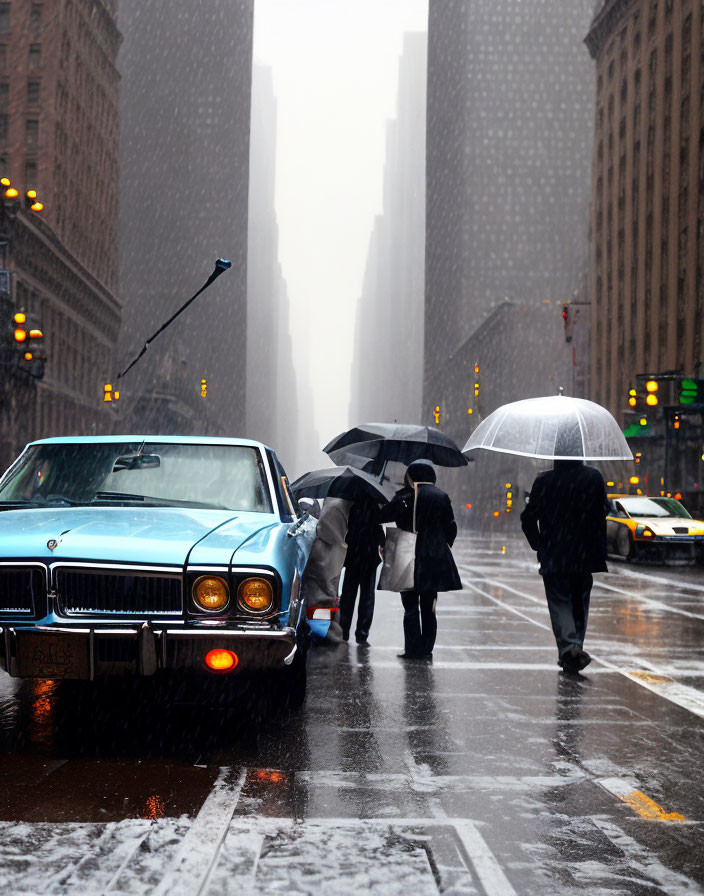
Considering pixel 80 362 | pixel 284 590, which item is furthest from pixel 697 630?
pixel 80 362

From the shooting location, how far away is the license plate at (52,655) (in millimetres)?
5426

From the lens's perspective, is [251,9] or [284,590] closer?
[284,590]

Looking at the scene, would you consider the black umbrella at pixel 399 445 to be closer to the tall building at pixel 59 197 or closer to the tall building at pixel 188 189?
the tall building at pixel 59 197

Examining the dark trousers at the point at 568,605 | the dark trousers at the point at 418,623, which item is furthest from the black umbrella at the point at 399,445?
the dark trousers at the point at 568,605

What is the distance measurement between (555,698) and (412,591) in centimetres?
206

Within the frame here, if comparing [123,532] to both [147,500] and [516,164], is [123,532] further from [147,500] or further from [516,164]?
[516,164]

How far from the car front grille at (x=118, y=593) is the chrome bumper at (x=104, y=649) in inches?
5.0

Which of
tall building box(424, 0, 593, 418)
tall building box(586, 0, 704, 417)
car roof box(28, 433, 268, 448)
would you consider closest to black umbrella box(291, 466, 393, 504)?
car roof box(28, 433, 268, 448)

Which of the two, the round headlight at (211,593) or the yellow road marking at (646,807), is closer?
the yellow road marking at (646,807)

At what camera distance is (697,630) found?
11.9 m

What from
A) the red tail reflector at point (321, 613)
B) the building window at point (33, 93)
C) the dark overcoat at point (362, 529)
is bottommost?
the red tail reflector at point (321, 613)

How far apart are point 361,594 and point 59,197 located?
5887cm

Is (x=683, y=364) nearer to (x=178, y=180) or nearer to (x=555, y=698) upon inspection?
(x=555, y=698)

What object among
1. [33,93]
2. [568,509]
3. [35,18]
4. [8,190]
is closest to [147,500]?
[568,509]
